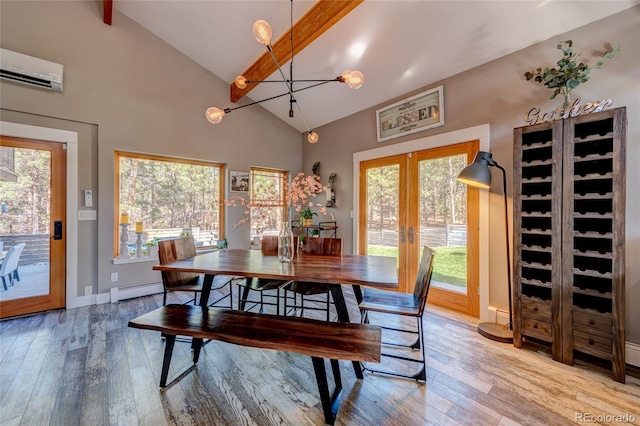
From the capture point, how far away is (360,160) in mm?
4223

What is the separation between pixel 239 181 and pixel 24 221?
261cm

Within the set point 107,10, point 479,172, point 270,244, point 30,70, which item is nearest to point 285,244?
point 270,244

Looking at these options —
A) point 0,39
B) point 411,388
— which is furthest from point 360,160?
point 0,39

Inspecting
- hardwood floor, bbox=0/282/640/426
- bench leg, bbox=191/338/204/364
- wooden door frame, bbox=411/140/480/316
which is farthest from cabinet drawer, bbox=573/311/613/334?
bench leg, bbox=191/338/204/364

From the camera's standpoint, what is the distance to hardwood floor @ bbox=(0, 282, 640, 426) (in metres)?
1.54

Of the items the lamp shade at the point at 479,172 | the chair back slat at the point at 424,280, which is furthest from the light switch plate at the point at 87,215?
the lamp shade at the point at 479,172

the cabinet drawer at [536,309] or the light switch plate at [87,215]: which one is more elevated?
the light switch plate at [87,215]

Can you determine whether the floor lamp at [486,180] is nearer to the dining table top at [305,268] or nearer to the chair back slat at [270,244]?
the dining table top at [305,268]

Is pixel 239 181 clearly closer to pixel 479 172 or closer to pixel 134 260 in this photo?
pixel 134 260

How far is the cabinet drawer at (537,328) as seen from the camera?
215cm

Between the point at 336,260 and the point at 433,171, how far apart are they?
1960 mm

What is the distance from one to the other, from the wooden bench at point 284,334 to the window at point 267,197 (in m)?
2.85

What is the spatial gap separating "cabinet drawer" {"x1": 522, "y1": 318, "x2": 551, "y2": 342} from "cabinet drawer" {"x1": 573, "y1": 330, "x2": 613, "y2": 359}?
0.16 metres

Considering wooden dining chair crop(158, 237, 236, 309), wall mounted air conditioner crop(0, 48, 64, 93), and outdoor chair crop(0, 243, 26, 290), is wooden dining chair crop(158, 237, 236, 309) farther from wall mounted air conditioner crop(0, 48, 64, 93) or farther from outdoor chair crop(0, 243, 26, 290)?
wall mounted air conditioner crop(0, 48, 64, 93)
